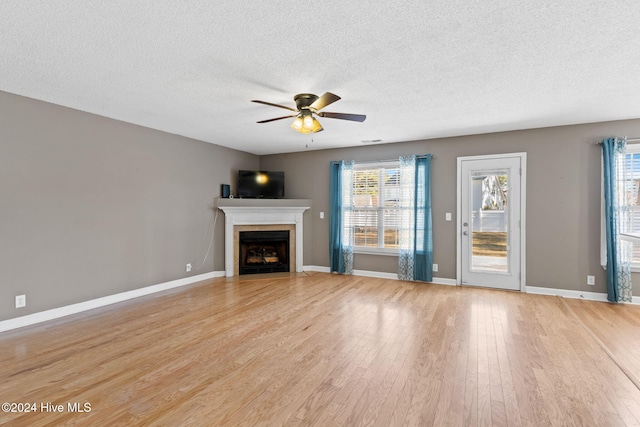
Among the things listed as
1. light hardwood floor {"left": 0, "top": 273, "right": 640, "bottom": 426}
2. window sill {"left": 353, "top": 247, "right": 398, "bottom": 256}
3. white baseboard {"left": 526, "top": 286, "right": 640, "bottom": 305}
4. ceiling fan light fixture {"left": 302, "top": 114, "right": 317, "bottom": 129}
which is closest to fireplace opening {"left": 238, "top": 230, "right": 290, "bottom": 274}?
window sill {"left": 353, "top": 247, "right": 398, "bottom": 256}

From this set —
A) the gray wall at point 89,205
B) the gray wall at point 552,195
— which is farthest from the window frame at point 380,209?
the gray wall at point 89,205

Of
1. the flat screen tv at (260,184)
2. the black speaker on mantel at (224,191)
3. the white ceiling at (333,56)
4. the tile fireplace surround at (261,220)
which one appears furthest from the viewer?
the flat screen tv at (260,184)

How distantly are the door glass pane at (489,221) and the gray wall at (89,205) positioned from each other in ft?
15.4

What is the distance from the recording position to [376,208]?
580 cm

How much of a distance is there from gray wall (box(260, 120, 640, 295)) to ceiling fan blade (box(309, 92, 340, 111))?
2.90 metres

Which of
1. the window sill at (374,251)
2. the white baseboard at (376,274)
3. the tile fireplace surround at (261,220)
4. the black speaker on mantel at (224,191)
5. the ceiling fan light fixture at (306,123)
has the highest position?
the ceiling fan light fixture at (306,123)

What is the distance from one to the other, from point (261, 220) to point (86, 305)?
2.99m

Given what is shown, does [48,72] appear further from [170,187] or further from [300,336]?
[300,336]

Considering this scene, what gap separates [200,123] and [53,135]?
1.67m

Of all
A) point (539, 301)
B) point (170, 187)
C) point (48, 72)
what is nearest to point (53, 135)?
point (48, 72)

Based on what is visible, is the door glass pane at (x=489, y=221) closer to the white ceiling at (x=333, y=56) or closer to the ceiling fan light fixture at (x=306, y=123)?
the white ceiling at (x=333, y=56)

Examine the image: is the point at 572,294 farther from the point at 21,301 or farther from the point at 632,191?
the point at 21,301

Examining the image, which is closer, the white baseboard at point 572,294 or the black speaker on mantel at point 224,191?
the white baseboard at point 572,294

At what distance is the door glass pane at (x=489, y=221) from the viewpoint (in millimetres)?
4816
